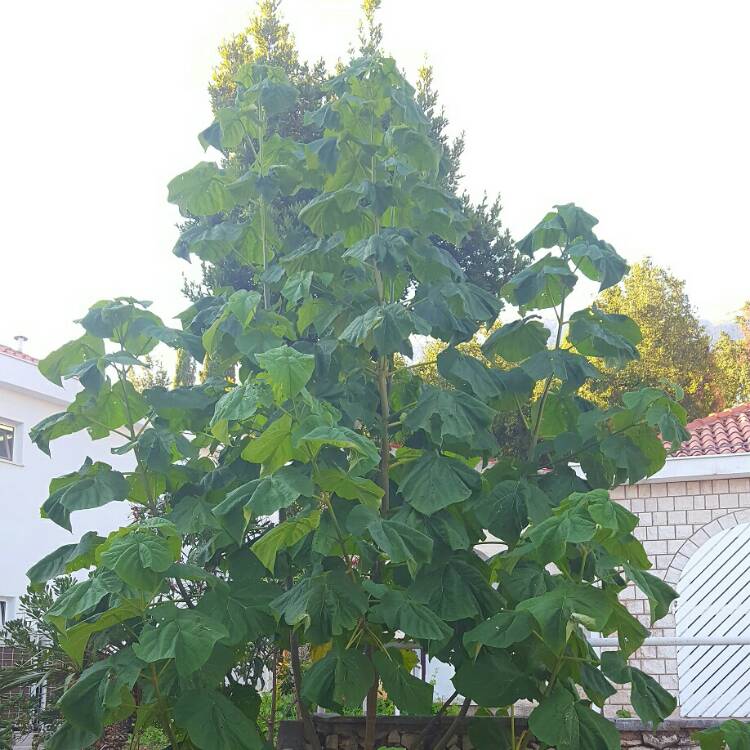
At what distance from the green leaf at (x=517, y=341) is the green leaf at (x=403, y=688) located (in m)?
1.77

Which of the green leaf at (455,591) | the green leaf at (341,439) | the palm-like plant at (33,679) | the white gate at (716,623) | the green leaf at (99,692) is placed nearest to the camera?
the green leaf at (341,439)

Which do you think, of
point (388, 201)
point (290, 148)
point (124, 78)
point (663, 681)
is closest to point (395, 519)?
point (388, 201)

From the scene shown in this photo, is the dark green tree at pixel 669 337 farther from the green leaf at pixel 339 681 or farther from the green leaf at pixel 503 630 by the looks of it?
the green leaf at pixel 503 630

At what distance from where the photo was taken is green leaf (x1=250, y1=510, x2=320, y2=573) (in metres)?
4.79

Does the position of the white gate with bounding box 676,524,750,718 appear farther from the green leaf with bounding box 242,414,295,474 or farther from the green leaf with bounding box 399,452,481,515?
the green leaf with bounding box 242,414,295,474

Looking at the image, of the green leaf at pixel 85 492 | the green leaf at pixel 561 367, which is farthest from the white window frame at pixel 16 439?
the green leaf at pixel 561 367

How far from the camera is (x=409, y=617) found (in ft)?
15.7

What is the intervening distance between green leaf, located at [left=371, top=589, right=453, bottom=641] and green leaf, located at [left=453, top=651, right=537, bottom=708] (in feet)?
1.12

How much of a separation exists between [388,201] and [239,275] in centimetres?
876

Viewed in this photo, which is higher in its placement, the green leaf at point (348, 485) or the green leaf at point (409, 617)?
the green leaf at point (348, 485)

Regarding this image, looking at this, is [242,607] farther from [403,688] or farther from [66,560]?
[66,560]

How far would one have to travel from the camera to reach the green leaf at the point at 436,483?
5031 mm

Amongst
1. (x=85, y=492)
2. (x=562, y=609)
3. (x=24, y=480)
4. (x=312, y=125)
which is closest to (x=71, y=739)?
(x=85, y=492)

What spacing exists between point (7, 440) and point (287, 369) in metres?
11.7
